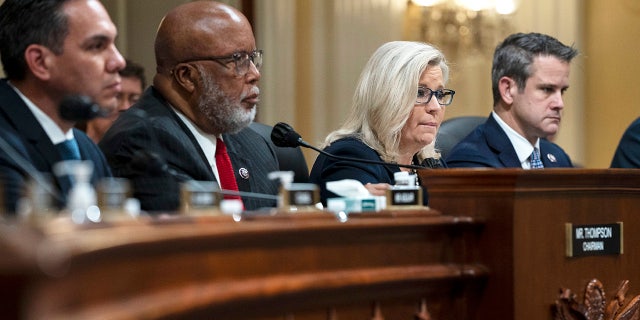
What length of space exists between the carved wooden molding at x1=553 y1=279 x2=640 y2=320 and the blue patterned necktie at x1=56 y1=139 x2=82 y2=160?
117 cm

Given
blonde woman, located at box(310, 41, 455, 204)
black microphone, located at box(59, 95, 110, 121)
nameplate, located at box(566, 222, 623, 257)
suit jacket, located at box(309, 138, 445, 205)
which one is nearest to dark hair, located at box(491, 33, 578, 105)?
blonde woman, located at box(310, 41, 455, 204)

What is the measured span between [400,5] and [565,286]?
4673 millimetres

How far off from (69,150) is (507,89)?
2.52m

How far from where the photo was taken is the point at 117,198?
5.89 feet

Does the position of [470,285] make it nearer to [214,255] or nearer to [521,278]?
[521,278]

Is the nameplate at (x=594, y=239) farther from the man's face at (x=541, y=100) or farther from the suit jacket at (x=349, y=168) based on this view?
the man's face at (x=541, y=100)

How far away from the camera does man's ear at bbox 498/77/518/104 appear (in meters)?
4.71

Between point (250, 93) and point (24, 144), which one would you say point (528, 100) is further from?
point (24, 144)

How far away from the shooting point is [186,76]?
3451 millimetres

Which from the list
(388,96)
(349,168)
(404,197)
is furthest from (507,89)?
(404,197)

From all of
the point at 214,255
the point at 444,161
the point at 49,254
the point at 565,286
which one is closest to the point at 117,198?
the point at 214,255

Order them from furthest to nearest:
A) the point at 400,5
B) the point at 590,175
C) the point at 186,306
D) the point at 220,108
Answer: the point at 400,5
the point at 220,108
the point at 590,175
the point at 186,306

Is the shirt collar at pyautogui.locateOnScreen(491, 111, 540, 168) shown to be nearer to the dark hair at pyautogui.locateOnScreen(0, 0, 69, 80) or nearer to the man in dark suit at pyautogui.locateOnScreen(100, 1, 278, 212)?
the man in dark suit at pyautogui.locateOnScreen(100, 1, 278, 212)

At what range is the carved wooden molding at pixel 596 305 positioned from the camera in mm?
2680
